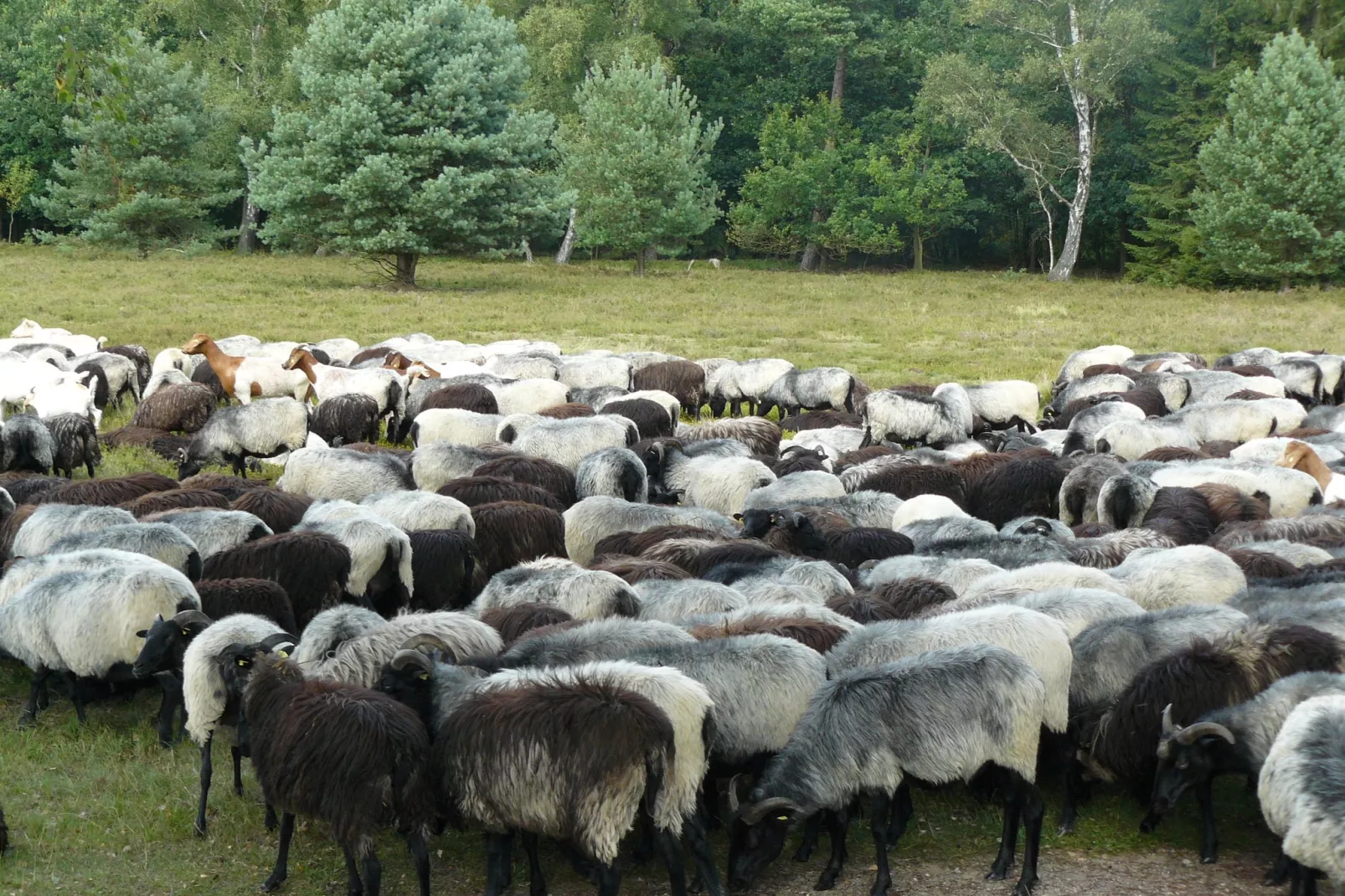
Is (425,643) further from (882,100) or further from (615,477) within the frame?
(882,100)

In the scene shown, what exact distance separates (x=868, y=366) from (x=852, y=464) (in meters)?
10.1

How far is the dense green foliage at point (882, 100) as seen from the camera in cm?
4191

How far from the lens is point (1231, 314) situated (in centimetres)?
3148

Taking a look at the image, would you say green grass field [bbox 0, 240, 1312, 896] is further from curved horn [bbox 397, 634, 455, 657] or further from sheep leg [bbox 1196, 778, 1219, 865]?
curved horn [bbox 397, 634, 455, 657]

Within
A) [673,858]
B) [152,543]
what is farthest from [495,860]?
[152,543]

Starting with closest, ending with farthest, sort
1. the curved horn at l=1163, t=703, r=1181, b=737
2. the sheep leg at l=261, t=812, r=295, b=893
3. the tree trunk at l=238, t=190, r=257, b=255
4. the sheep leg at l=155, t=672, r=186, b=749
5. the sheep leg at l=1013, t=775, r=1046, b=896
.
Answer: the sheep leg at l=1013, t=775, r=1046, b=896 < the sheep leg at l=261, t=812, r=295, b=893 < the curved horn at l=1163, t=703, r=1181, b=737 < the sheep leg at l=155, t=672, r=186, b=749 < the tree trunk at l=238, t=190, r=257, b=255

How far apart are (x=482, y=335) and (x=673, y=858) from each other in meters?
21.3

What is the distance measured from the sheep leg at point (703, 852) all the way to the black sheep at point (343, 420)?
34.6ft

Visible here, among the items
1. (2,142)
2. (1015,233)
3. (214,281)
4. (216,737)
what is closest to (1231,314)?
(1015,233)

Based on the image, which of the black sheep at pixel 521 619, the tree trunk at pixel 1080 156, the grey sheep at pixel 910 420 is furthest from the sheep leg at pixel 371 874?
the tree trunk at pixel 1080 156

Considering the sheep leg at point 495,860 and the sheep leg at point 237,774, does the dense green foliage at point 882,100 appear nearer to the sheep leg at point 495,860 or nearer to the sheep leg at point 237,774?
the sheep leg at point 237,774

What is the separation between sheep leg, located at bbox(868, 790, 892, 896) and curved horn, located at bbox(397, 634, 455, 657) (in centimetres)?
235

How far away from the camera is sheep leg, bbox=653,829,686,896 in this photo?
559 cm

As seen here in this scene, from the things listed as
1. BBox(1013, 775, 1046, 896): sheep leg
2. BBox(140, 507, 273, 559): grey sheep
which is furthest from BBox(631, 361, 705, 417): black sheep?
BBox(1013, 775, 1046, 896): sheep leg
